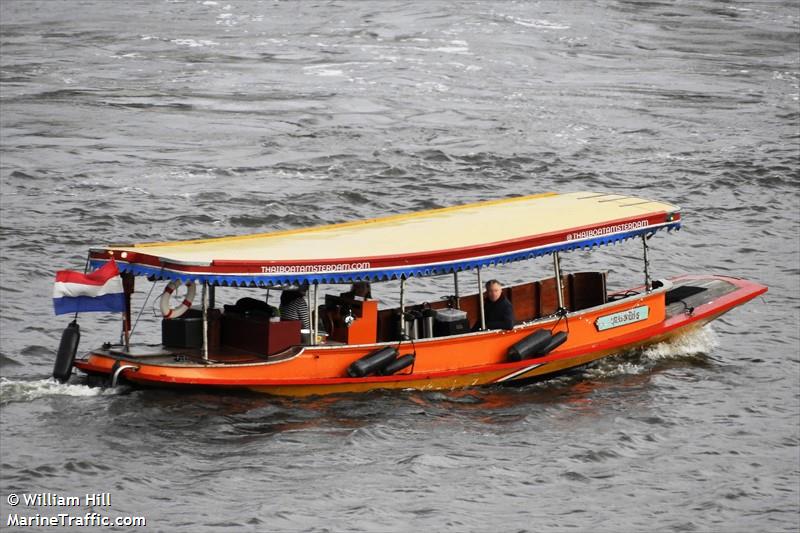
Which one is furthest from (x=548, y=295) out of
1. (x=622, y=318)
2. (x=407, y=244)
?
(x=407, y=244)

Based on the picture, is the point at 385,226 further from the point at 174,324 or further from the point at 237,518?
the point at 237,518

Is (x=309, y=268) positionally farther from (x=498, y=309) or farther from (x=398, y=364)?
(x=498, y=309)

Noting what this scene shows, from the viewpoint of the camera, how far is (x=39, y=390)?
19.9 metres

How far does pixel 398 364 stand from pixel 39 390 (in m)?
5.23

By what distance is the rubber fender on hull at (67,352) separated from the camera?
19.0 metres

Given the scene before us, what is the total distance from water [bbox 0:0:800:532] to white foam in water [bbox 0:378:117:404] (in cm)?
4

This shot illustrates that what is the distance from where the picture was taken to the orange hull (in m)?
19.1

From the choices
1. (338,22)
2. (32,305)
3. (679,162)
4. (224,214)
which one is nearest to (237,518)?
(32,305)

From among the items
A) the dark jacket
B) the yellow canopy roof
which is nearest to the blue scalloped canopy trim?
the yellow canopy roof

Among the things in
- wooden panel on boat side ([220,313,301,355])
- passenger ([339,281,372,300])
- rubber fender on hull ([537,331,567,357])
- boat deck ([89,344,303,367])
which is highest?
passenger ([339,281,372,300])

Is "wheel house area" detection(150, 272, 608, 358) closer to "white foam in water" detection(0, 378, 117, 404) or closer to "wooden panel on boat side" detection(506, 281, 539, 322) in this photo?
"wooden panel on boat side" detection(506, 281, 539, 322)

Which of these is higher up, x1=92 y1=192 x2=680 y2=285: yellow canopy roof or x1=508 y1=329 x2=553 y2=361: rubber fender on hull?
x1=92 y1=192 x2=680 y2=285: yellow canopy roof

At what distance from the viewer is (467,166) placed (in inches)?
1457

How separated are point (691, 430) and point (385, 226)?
18.6 ft
